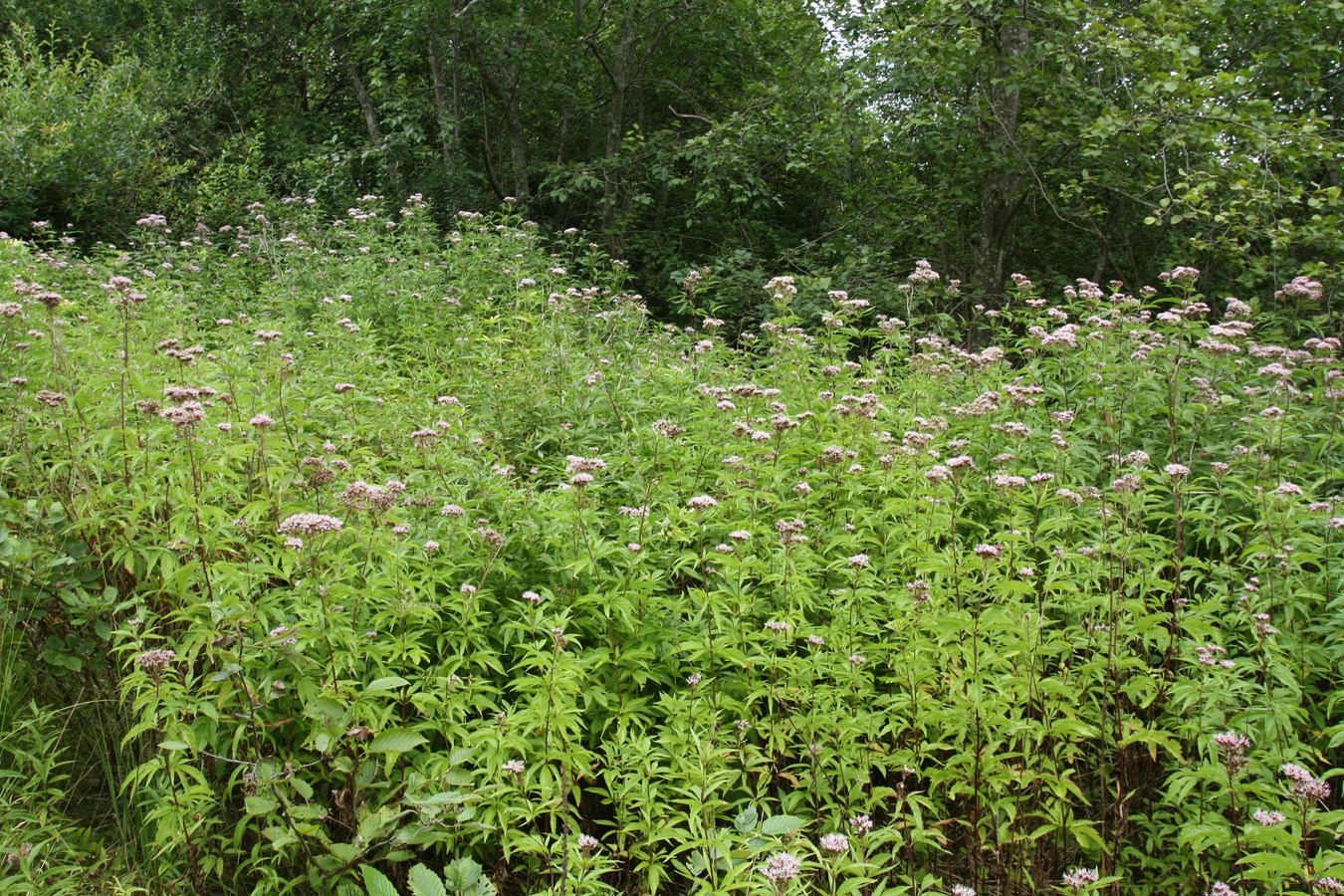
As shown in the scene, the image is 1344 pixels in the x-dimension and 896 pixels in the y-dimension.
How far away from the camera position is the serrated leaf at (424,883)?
223cm

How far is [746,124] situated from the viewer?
12.0m

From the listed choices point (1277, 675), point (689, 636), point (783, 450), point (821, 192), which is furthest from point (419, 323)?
point (821, 192)

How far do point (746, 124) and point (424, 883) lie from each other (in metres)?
11.1

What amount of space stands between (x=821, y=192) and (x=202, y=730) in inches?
539

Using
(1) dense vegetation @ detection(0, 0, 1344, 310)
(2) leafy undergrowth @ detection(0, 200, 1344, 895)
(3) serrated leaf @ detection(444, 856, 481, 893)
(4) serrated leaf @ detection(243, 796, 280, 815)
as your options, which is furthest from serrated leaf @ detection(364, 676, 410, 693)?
(1) dense vegetation @ detection(0, 0, 1344, 310)

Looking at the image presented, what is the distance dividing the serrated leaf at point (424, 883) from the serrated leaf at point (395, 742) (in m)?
0.58

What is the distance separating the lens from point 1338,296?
786 centimetres

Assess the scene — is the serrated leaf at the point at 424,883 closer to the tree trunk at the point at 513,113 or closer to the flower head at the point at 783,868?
the flower head at the point at 783,868

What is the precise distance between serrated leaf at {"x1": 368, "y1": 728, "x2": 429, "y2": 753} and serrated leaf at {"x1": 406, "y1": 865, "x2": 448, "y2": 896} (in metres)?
0.58

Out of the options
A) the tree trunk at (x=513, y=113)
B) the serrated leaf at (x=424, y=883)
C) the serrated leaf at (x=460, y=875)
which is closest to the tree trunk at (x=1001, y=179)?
the tree trunk at (x=513, y=113)

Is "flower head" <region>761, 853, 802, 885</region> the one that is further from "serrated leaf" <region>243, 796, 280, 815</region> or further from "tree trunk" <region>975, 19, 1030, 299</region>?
"tree trunk" <region>975, 19, 1030, 299</region>

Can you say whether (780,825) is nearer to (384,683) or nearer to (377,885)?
(377,885)

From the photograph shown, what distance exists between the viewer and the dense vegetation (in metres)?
8.69

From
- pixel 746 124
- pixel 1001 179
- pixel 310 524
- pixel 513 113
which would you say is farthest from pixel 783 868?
pixel 513 113
